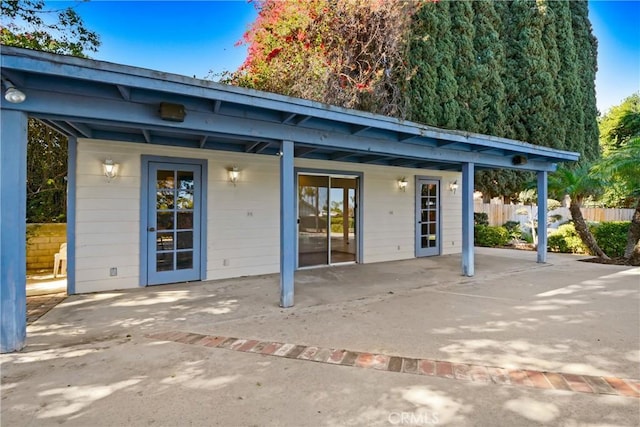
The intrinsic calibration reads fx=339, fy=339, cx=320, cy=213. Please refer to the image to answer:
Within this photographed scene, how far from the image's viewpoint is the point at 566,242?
375 inches

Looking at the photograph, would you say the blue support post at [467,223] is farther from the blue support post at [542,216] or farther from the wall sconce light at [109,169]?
the wall sconce light at [109,169]

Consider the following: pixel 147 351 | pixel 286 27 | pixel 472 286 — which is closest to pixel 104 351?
pixel 147 351

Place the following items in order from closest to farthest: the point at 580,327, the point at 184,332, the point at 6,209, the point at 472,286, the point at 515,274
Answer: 1. the point at 6,209
2. the point at 184,332
3. the point at 580,327
4. the point at 472,286
5. the point at 515,274

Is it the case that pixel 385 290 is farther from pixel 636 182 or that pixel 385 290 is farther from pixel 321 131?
pixel 636 182

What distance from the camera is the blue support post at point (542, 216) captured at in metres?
7.79

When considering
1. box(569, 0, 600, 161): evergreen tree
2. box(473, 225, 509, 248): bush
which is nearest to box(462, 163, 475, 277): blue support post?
box(473, 225, 509, 248): bush

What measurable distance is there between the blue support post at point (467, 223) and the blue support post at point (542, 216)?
104 inches

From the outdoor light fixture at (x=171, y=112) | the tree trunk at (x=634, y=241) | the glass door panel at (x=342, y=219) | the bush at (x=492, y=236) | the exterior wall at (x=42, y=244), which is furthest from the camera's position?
the bush at (x=492, y=236)

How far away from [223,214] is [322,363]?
3.80 meters

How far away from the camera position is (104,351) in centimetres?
295

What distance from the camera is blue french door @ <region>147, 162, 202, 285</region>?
5.33 m

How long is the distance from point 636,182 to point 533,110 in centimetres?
773

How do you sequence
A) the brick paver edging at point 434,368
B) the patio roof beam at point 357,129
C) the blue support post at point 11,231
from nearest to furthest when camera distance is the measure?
the brick paver edging at point 434,368, the blue support post at point 11,231, the patio roof beam at point 357,129

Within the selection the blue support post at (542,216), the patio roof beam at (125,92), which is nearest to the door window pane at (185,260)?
the patio roof beam at (125,92)
